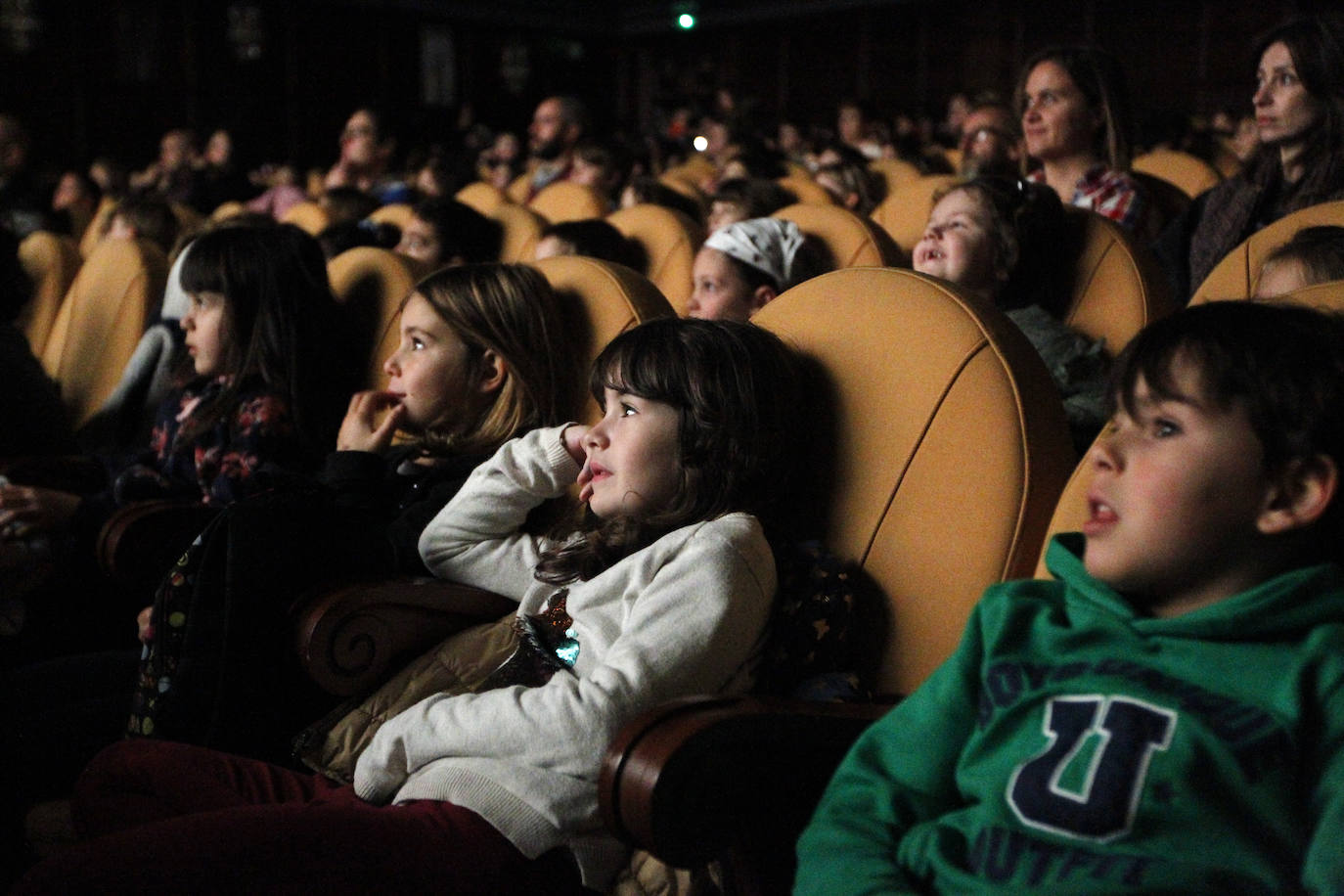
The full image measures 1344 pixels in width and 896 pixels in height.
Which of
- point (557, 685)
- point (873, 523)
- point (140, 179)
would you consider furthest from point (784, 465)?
point (140, 179)

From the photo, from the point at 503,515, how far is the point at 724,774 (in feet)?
2.32

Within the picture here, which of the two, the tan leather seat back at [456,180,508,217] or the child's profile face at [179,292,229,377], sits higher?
the tan leather seat back at [456,180,508,217]

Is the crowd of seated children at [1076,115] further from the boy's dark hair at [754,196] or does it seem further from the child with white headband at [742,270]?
the child with white headband at [742,270]

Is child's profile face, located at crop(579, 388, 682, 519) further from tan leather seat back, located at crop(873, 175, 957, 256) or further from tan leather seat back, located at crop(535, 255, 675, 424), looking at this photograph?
tan leather seat back, located at crop(873, 175, 957, 256)

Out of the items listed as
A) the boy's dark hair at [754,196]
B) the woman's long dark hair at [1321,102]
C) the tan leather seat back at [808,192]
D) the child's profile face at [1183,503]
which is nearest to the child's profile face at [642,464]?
the child's profile face at [1183,503]

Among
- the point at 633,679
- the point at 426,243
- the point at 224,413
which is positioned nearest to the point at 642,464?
the point at 633,679

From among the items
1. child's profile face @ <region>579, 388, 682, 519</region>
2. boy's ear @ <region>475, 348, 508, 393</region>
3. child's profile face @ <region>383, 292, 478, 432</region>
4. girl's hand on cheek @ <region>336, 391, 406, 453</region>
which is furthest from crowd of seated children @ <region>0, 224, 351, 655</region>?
child's profile face @ <region>579, 388, 682, 519</region>

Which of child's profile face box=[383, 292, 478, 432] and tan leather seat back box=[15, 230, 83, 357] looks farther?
tan leather seat back box=[15, 230, 83, 357]

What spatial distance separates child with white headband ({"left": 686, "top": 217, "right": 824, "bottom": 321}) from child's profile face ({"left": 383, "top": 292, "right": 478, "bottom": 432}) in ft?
1.84

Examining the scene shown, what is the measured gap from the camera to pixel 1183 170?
391 centimetres

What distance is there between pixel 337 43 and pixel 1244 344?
508 inches

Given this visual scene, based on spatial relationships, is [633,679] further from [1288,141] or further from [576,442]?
[1288,141]

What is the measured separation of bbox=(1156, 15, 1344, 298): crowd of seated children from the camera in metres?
2.39

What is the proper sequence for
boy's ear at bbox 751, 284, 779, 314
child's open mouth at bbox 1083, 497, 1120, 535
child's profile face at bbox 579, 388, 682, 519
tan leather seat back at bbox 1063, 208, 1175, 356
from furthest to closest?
boy's ear at bbox 751, 284, 779, 314 → tan leather seat back at bbox 1063, 208, 1175, 356 → child's profile face at bbox 579, 388, 682, 519 → child's open mouth at bbox 1083, 497, 1120, 535
